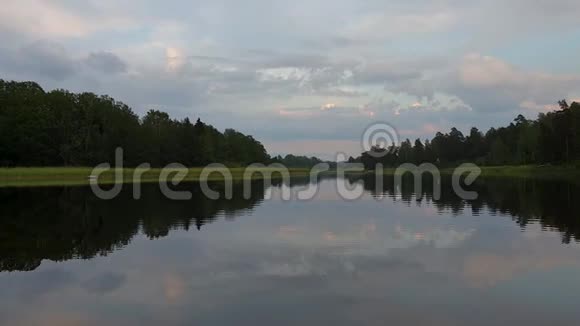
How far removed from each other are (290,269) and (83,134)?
337 feet

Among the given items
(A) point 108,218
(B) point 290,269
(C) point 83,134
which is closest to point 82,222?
(A) point 108,218

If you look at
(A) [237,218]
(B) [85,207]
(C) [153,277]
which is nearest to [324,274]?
(C) [153,277]

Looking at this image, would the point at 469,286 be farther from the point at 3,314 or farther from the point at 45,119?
the point at 45,119

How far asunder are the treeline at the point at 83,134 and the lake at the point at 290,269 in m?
77.2

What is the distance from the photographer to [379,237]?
24.9 m

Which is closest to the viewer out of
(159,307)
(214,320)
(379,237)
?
(214,320)

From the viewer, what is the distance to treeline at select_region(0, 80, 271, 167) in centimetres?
10275

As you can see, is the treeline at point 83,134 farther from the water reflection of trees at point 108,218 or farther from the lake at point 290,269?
the lake at point 290,269

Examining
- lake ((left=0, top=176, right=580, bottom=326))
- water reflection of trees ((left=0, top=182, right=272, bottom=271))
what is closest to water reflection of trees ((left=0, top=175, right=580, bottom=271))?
water reflection of trees ((left=0, top=182, right=272, bottom=271))

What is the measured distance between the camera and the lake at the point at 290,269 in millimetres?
12789

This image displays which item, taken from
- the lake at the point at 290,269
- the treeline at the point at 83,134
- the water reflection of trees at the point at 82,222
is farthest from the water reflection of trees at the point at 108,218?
the treeline at the point at 83,134

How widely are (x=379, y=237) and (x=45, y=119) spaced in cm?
9970

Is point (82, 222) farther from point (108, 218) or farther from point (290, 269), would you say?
point (290, 269)

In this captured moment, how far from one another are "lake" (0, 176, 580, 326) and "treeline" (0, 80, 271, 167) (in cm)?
7720
